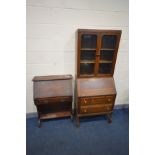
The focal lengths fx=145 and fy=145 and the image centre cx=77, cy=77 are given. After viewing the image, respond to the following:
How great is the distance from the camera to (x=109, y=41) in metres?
2.56

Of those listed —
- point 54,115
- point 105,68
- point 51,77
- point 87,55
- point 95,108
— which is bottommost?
point 54,115

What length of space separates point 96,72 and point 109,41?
593 mm

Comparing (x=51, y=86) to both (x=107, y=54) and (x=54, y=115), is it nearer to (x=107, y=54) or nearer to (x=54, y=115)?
(x=54, y=115)

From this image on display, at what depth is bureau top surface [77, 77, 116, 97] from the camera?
98.0 inches

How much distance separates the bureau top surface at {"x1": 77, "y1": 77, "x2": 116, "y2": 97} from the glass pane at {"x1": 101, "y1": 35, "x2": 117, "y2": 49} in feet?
1.93

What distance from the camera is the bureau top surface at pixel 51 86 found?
2457mm

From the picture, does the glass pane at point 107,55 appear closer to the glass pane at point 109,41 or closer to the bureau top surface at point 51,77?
the glass pane at point 109,41

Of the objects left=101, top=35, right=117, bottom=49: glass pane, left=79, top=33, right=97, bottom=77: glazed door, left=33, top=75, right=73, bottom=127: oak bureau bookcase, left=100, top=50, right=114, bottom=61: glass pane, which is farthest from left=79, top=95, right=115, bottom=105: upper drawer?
left=101, top=35, right=117, bottom=49: glass pane

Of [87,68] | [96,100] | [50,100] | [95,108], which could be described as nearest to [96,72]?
[87,68]

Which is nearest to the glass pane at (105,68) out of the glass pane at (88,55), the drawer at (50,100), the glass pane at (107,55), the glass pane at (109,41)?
the glass pane at (107,55)

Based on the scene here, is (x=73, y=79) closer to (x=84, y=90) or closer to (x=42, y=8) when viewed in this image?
(x=84, y=90)

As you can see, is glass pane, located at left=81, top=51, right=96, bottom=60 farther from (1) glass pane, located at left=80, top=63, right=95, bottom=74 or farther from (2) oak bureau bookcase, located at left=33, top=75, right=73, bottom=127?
(2) oak bureau bookcase, located at left=33, top=75, right=73, bottom=127
